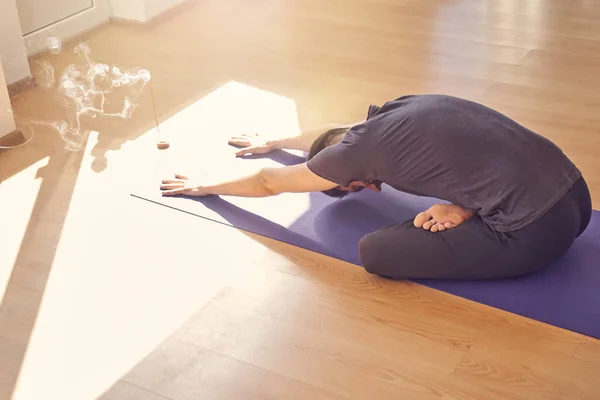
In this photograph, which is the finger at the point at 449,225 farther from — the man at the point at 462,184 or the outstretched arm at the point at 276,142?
the outstretched arm at the point at 276,142

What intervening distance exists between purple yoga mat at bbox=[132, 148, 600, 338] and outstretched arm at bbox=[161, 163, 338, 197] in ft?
0.14

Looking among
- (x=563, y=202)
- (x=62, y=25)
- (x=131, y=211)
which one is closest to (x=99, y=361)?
(x=131, y=211)

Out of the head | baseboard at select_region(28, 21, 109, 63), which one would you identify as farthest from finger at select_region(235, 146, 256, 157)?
baseboard at select_region(28, 21, 109, 63)

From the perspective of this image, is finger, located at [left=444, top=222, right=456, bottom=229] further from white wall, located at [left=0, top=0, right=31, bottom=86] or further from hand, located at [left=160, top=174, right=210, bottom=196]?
white wall, located at [left=0, top=0, right=31, bottom=86]

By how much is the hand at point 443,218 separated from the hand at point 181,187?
0.83 meters

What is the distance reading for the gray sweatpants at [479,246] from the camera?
225 centimetres

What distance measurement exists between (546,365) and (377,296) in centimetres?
51

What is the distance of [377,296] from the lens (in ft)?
7.65

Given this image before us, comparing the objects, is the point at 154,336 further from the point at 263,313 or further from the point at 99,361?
the point at 263,313

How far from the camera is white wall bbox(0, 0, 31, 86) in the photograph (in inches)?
140

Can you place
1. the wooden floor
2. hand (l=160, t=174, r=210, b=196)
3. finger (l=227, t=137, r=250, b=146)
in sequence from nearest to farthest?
the wooden floor < hand (l=160, t=174, r=210, b=196) < finger (l=227, t=137, r=250, b=146)

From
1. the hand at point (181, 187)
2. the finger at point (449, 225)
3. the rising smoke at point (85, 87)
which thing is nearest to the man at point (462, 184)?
the finger at point (449, 225)

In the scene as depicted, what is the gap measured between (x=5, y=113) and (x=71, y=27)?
1155 millimetres

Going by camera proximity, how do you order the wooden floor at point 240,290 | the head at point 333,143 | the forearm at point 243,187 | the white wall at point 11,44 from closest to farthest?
the wooden floor at point 240,290 < the head at point 333,143 < the forearm at point 243,187 < the white wall at point 11,44
